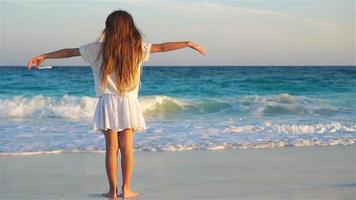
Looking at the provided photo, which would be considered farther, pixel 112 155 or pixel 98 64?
pixel 112 155

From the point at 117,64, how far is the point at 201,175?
1.80 metres

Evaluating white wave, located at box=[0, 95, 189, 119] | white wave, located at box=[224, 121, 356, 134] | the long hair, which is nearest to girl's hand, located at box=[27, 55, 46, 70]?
the long hair

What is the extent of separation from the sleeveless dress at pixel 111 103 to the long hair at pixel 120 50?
5cm

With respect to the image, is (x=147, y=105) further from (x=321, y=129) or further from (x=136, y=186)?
(x=136, y=186)

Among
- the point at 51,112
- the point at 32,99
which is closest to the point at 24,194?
the point at 51,112

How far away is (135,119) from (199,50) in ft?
2.57

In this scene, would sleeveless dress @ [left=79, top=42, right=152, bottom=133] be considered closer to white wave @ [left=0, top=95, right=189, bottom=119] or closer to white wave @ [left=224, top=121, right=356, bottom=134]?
white wave @ [left=224, top=121, right=356, bottom=134]

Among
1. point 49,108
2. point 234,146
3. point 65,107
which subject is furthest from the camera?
point 65,107

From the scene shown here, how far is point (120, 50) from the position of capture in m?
4.88

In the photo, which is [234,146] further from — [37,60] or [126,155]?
[37,60]

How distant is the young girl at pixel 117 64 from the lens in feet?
16.0

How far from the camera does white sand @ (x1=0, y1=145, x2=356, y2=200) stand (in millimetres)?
5312

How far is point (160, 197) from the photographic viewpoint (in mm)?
5156

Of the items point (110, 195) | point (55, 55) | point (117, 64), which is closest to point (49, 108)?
point (110, 195)
